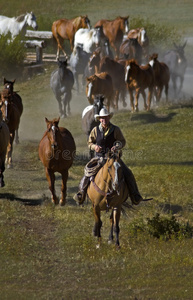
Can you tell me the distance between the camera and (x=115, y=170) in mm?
11578

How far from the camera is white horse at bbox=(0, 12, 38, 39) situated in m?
44.0

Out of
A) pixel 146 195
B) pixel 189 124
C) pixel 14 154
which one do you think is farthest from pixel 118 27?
pixel 146 195

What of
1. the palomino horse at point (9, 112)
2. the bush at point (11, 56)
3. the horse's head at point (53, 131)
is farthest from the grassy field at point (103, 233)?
the bush at point (11, 56)

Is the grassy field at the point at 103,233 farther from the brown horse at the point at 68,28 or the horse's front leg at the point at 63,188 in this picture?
the brown horse at the point at 68,28

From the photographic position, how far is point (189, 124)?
27.5 meters

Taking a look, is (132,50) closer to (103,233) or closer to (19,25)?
(19,25)

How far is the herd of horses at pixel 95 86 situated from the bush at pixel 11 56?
2.72 meters

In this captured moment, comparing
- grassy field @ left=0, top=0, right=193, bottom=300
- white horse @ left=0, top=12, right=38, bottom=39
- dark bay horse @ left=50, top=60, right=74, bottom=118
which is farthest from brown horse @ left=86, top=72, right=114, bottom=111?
white horse @ left=0, top=12, right=38, bottom=39

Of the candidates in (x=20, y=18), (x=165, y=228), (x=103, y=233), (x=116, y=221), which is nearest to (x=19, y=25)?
(x=20, y=18)

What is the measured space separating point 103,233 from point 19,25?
107 ft

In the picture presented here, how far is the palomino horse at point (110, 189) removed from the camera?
38.3 ft

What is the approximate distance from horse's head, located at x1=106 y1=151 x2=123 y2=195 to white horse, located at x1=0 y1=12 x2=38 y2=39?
33299 millimetres

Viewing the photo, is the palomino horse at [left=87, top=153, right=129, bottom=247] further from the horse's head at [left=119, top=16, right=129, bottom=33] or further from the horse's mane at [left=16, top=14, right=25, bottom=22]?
the horse's mane at [left=16, top=14, right=25, bottom=22]

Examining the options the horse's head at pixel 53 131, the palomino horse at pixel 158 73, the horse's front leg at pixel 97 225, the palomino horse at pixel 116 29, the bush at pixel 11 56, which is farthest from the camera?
the bush at pixel 11 56
